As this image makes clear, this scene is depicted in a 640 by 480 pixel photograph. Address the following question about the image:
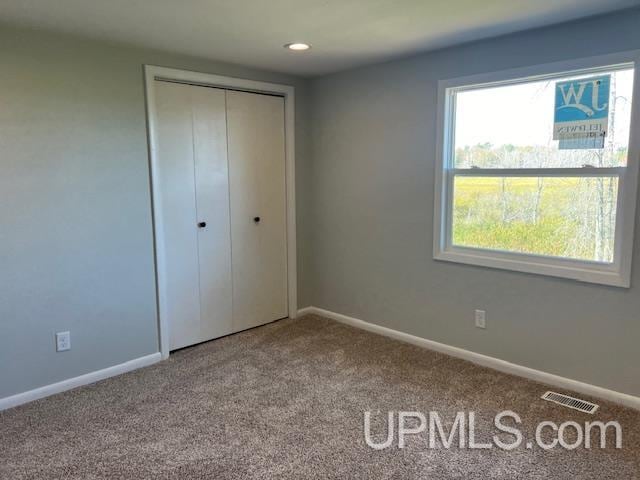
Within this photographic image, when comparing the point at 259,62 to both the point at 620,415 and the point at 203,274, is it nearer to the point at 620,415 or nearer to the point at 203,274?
the point at 203,274

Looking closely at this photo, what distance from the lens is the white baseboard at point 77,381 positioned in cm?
265

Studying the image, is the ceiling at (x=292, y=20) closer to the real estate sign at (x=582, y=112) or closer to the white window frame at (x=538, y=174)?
the white window frame at (x=538, y=174)

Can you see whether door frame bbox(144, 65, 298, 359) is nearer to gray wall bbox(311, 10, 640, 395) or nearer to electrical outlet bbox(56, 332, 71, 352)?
gray wall bbox(311, 10, 640, 395)

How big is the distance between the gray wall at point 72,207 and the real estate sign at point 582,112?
2.44 m

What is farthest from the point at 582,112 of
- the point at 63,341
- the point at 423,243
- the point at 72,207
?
the point at 63,341

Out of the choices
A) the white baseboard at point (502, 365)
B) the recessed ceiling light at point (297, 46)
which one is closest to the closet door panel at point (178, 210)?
the recessed ceiling light at point (297, 46)

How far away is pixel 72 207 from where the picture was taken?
2783mm

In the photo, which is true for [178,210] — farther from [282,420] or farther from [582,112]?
[582,112]

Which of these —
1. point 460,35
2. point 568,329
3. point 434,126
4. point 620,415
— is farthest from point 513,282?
point 460,35

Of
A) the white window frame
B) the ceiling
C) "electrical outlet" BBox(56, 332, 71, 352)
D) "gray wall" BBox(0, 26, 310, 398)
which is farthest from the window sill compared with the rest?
"electrical outlet" BBox(56, 332, 71, 352)

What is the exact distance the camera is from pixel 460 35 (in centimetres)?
276

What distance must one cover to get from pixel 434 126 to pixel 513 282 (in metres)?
1.19

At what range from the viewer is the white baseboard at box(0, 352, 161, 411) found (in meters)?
2.65

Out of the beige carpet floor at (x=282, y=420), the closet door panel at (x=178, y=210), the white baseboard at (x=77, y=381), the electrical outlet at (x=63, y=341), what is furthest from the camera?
the closet door panel at (x=178, y=210)
